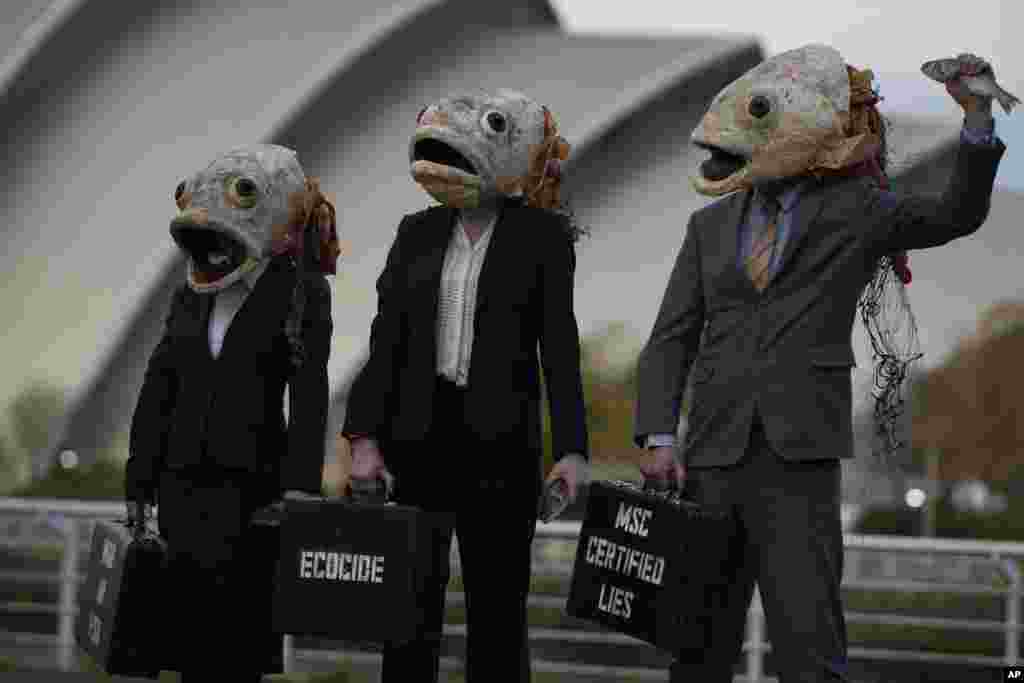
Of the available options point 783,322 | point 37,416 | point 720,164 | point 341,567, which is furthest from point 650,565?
point 37,416

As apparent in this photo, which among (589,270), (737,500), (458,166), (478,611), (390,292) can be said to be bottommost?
(478,611)

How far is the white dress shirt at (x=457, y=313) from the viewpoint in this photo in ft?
15.9

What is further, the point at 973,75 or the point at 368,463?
A: the point at 368,463

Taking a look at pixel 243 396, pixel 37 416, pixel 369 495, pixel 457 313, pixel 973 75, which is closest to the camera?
pixel 973 75

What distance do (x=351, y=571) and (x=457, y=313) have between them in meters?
0.68

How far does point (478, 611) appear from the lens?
477cm

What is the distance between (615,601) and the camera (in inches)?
182

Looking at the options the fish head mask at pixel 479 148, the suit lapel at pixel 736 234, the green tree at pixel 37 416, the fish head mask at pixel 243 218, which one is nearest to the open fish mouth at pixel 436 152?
the fish head mask at pixel 479 148

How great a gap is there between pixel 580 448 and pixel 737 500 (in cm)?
→ 47

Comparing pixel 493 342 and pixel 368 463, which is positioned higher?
pixel 493 342

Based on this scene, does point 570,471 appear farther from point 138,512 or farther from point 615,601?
point 138,512

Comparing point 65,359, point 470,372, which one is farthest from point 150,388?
point 65,359

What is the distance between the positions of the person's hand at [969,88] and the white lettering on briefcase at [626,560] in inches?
47.1

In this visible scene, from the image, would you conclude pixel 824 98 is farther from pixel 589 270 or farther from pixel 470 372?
pixel 589 270
